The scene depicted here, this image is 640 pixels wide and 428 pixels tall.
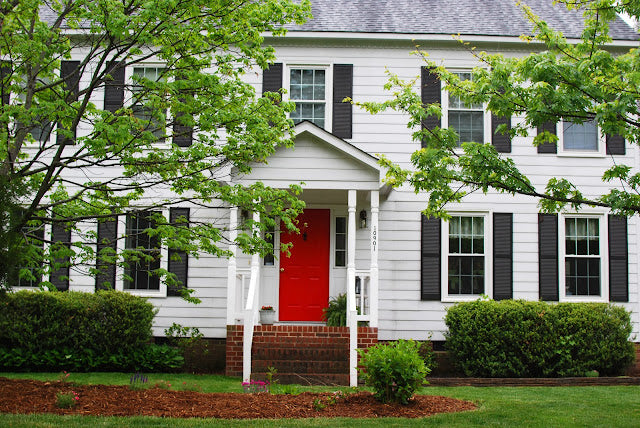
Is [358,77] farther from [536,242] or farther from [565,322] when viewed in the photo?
[565,322]

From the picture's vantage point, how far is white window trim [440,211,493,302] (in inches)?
488

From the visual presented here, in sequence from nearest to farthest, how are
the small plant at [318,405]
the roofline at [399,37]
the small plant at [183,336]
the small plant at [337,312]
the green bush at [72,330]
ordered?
the small plant at [318,405] → the green bush at [72,330] → the small plant at [337,312] → the small plant at [183,336] → the roofline at [399,37]

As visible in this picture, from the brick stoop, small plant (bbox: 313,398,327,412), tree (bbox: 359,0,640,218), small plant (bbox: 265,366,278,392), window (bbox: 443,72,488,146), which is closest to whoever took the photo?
tree (bbox: 359,0,640,218)

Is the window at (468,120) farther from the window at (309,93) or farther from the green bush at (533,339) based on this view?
the green bush at (533,339)

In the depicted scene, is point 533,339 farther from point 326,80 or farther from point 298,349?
point 326,80

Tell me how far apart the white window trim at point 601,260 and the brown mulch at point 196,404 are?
535 cm

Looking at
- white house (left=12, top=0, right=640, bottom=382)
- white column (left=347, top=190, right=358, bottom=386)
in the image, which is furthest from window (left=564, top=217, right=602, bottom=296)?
white column (left=347, top=190, right=358, bottom=386)

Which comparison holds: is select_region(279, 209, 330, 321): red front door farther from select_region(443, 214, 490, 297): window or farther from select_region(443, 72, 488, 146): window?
select_region(443, 72, 488, 146): window

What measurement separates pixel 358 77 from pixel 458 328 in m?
5.16

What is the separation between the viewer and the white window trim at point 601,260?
1250cm

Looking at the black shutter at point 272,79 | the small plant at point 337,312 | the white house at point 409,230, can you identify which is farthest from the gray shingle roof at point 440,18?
the small plant at point 337,312

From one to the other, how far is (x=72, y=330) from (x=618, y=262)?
1018 centimetres

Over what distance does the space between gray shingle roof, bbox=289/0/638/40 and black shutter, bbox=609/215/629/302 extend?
12.2 ft

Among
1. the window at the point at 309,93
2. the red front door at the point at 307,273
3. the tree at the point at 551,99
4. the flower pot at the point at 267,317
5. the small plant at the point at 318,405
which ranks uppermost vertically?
the window at the point at 309,93
